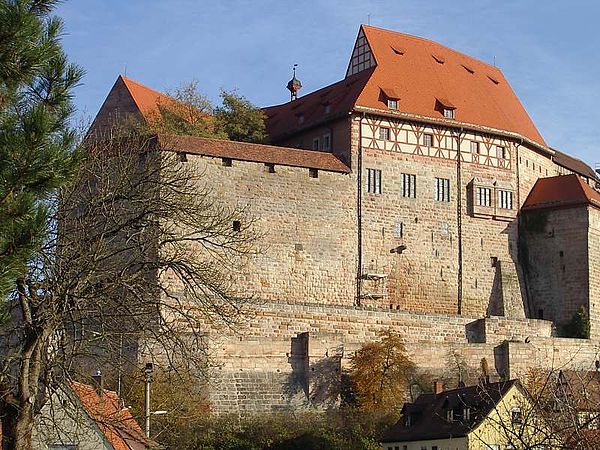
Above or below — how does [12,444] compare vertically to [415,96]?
below

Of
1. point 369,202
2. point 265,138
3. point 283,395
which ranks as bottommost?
point 283,395

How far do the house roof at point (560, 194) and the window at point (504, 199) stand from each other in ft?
2.93

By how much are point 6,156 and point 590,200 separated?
1707 inches

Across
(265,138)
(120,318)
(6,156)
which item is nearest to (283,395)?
(265,138)

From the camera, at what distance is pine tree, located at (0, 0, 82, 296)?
37.0 ft

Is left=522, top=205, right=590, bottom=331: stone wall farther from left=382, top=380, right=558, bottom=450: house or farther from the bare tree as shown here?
the bare tree

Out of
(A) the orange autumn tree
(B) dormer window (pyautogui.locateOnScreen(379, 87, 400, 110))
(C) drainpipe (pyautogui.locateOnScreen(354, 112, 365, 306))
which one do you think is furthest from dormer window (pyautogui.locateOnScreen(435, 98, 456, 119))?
(A) the orange autumn tree

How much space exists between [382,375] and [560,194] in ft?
52.3

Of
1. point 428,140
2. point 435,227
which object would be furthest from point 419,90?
point 435,227

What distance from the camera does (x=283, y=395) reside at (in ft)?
133

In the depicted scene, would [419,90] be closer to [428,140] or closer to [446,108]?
[446,108]

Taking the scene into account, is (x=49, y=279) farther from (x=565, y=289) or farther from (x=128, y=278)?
(x=565, y=289)

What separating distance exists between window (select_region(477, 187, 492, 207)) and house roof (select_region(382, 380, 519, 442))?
1421cm

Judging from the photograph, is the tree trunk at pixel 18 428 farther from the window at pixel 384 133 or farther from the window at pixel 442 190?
the window at pixel 442 190
